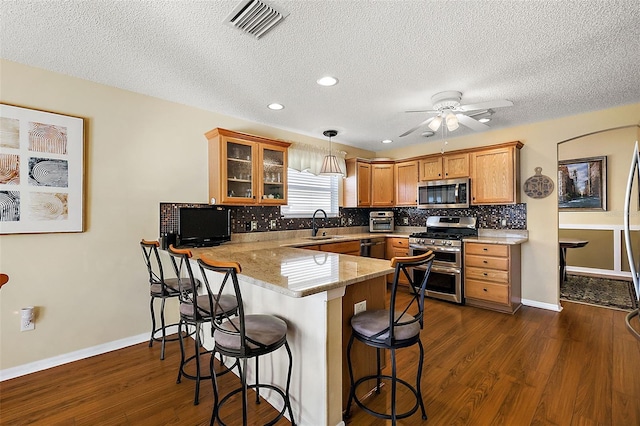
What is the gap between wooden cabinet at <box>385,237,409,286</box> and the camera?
475 cm

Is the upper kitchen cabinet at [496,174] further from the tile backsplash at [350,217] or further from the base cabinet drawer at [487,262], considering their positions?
the base cabinet drawer at [487,262]

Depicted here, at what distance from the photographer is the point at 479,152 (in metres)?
4.24

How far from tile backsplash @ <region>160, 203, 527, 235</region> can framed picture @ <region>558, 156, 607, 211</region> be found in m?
2.44

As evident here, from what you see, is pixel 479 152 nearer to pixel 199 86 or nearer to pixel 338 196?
pixel 338 196

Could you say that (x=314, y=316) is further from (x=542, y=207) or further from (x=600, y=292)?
(x=600, y=292)

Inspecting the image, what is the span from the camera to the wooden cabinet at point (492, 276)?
368 centimetres

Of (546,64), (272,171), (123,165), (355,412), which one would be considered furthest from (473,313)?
(123,165)

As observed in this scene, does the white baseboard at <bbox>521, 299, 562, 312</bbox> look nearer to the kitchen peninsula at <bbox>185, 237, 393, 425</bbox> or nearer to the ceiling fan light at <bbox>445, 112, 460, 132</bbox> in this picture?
the ceiling fan light at <bbox>445, 112, 460, 132</bbox>

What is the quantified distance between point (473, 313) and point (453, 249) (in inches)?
33.7

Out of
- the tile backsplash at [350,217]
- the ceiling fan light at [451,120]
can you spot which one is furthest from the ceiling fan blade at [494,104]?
the tile backsplash at [350,217]

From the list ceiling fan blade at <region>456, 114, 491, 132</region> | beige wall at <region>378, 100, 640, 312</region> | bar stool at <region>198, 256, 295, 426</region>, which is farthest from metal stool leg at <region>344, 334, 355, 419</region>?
beige wall at <region>378, 100, 640, 312</region>

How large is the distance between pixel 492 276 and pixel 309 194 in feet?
9.27

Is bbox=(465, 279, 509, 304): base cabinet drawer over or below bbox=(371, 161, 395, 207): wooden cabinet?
below

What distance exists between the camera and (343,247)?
4238mm
